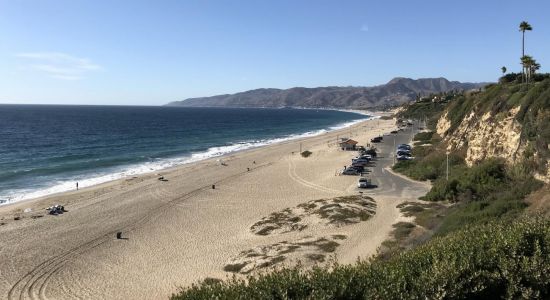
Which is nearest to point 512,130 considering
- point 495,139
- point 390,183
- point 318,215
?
point 495,139

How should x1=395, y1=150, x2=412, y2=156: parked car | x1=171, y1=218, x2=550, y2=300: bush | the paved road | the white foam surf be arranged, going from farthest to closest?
x1=395, y1=150, x2=412, y2=156: parked car, the white foam surf, the paved road, x1=171, y1=218, x2=550, y2=300: bush

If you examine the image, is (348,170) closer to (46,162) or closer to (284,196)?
(284,196)

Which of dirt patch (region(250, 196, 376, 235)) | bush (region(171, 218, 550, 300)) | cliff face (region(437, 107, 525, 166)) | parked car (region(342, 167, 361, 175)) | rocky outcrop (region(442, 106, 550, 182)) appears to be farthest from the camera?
parked car (region(342, 167, 361, 175))

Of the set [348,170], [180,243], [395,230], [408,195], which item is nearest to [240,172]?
[348,170]

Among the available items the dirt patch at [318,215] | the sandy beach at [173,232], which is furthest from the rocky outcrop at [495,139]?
the dirt patch at [318,215]

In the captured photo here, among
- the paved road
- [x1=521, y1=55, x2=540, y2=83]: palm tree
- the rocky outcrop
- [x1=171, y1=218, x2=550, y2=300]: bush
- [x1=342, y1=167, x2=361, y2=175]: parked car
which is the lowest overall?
the paved road

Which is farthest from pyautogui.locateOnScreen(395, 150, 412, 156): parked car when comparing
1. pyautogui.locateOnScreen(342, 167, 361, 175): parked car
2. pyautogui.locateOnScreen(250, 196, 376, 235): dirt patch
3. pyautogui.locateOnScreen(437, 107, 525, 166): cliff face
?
pyautogui.locateOnScreen(250, 196, 376, 235): dirt patch

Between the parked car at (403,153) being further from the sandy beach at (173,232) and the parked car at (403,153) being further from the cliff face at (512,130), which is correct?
the cliff face at (512,130)

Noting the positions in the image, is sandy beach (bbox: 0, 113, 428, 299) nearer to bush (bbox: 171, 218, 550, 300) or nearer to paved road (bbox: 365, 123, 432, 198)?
paved road (bbox: 365, 123, 432, 198)
